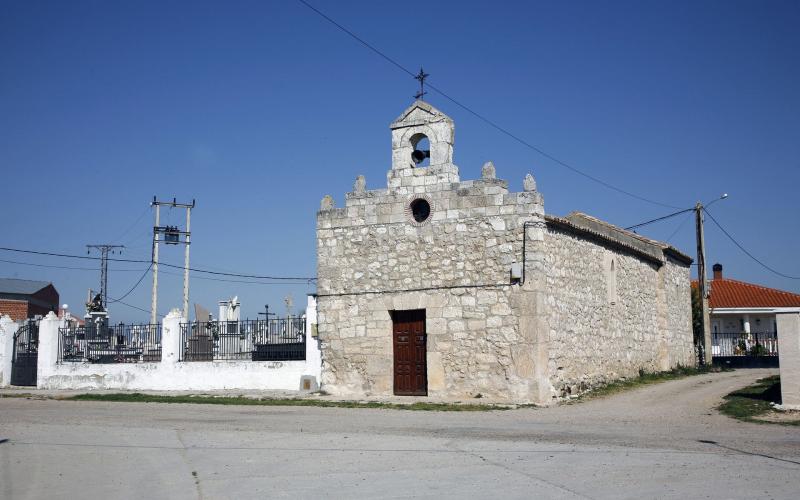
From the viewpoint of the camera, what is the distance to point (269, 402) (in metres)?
17.5

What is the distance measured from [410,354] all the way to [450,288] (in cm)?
191

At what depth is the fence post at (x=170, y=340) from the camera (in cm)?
2194

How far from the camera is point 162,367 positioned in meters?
21.9

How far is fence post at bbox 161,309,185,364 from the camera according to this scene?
72.0ft

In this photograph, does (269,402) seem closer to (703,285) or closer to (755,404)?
(755,404)

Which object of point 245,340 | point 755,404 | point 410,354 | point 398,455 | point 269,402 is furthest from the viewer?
point 245,340

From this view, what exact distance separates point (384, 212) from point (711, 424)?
29.5 ft

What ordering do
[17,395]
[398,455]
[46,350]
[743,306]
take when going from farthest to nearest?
[743,306] < [46,350] < [17,395] < [398,455]

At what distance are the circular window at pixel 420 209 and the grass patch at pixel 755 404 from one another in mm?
7538

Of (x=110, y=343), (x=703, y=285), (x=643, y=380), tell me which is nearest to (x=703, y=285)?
(x=703, y=285)

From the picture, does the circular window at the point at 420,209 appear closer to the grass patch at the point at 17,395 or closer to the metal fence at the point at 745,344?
the grass patch at the point at 17,395

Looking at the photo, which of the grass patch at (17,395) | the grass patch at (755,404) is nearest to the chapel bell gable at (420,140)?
the grass patch at (755,404)

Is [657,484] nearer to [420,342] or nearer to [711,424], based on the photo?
[711,424]

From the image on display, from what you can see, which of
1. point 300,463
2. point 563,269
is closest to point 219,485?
point 300,463
